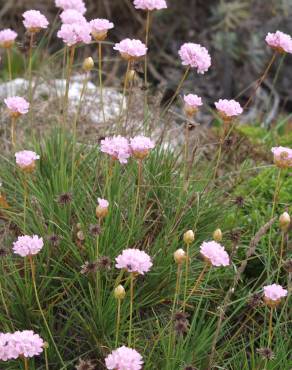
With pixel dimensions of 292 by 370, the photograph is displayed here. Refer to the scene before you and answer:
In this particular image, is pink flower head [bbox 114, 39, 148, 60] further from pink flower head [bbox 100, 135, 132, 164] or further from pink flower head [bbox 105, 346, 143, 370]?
pink flower head [bbox 105, 346, 143, 370]

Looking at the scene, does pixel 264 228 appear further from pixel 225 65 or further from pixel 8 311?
pixel 225 65

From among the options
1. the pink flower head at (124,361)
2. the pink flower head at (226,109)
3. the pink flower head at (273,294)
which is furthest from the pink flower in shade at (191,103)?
the pink flower head at (124,361)

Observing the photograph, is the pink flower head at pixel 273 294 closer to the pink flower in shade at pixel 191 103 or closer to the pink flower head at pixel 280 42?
the pink flower in shade at pixel 191 103

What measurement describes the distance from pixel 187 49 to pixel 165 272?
2.42ft

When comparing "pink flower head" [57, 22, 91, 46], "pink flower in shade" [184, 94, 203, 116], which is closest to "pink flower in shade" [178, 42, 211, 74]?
"pink flower in shade" [184, 94, 203, 116]

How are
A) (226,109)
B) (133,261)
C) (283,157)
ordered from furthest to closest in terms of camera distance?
1. (226,109)
2. (283,157)
3. (133,261)

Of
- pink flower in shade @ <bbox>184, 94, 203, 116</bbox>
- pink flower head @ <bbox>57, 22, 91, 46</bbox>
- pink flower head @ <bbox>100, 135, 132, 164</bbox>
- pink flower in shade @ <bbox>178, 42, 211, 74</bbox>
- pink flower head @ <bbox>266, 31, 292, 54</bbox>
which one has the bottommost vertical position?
pink flower head @ <bbox>100, 135, 132, 164</bbox>

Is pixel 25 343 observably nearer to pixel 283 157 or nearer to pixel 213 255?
pixel 213 255

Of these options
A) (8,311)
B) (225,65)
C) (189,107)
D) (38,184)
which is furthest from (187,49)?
(225,65)

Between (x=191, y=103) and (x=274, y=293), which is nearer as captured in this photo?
(x=274, y=293)

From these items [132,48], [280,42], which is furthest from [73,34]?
[280,42]

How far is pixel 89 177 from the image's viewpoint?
2775mm

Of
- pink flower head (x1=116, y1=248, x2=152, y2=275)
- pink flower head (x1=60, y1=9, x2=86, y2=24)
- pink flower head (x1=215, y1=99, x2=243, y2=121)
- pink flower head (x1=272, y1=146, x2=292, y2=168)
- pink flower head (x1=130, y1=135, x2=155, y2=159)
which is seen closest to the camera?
pink flower head (x1=116, y1=248, x2=152, y2=275)

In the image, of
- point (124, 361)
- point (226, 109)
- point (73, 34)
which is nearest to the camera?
point (124, 361)
